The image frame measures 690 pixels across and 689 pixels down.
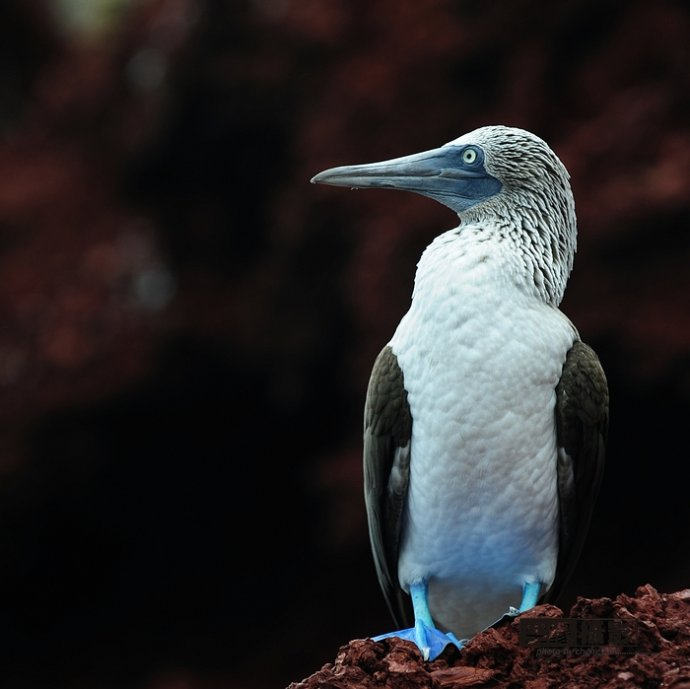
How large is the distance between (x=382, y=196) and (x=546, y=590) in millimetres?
4386

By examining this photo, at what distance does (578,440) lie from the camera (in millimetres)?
5039

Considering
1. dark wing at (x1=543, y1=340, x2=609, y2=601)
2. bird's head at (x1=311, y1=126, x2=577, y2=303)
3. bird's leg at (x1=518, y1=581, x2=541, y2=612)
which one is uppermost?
bird's head at (x1=311, y1=126, x2=577, y2=303)

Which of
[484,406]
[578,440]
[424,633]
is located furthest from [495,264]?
[424,633]

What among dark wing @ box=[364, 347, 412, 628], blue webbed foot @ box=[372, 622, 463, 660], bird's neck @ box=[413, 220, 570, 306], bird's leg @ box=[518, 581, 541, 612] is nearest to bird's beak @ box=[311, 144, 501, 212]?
bird's neck @ box=[413, 220, 570, 306]

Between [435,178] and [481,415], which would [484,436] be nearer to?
[481,415]

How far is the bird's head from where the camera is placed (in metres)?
5.18

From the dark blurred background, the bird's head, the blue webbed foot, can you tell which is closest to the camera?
the blue webbed foot

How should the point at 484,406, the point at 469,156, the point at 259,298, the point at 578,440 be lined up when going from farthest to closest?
the point at 259,298 → the point at 469,156 → the point at 578,440 → the point at 484,406

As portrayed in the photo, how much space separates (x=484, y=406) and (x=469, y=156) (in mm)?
1179

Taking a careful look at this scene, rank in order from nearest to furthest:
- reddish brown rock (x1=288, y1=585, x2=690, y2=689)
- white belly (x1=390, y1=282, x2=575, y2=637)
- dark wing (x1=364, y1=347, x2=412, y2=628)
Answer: reddish brown rock (x1=288, y1=585, x2=690, y2=689)
white belly (x1=390, y1=282, x2=575, y2=637)
dark wing (x1=364, y1=347, x2=412, y2=628)

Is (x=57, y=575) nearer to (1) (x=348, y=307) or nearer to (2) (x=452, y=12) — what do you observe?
(1) (x=348, y=307)

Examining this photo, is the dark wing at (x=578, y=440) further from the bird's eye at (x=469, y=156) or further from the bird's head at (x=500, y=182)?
the bird's eye at (x=469, y=156)

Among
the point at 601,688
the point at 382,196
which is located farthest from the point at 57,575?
the point at 601,688

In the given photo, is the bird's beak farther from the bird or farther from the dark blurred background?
the dark blurred background
